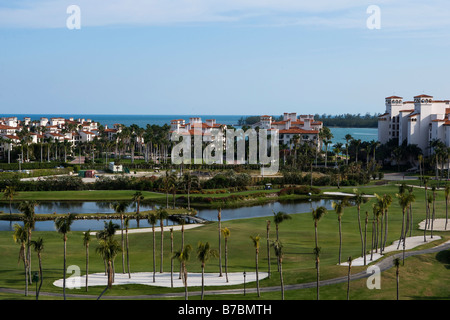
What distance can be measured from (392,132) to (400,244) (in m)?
86.9

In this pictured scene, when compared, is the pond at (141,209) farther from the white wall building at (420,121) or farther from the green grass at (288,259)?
the white wall building at (420,121)

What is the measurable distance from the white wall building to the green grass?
5020cm

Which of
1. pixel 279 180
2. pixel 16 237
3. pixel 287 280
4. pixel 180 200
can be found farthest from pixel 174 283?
pixel 279 180

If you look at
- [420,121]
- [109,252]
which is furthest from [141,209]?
[420,121]

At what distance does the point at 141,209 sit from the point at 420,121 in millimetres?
70311

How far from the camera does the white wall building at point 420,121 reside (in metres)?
121

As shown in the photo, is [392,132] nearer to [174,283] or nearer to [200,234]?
[200,234]

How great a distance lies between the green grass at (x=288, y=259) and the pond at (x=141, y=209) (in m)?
6.40

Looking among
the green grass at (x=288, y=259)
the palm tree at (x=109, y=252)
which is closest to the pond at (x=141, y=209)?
the green grass at (x=288, y=259)

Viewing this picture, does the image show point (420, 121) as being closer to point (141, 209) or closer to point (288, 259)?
point (141, 209)
